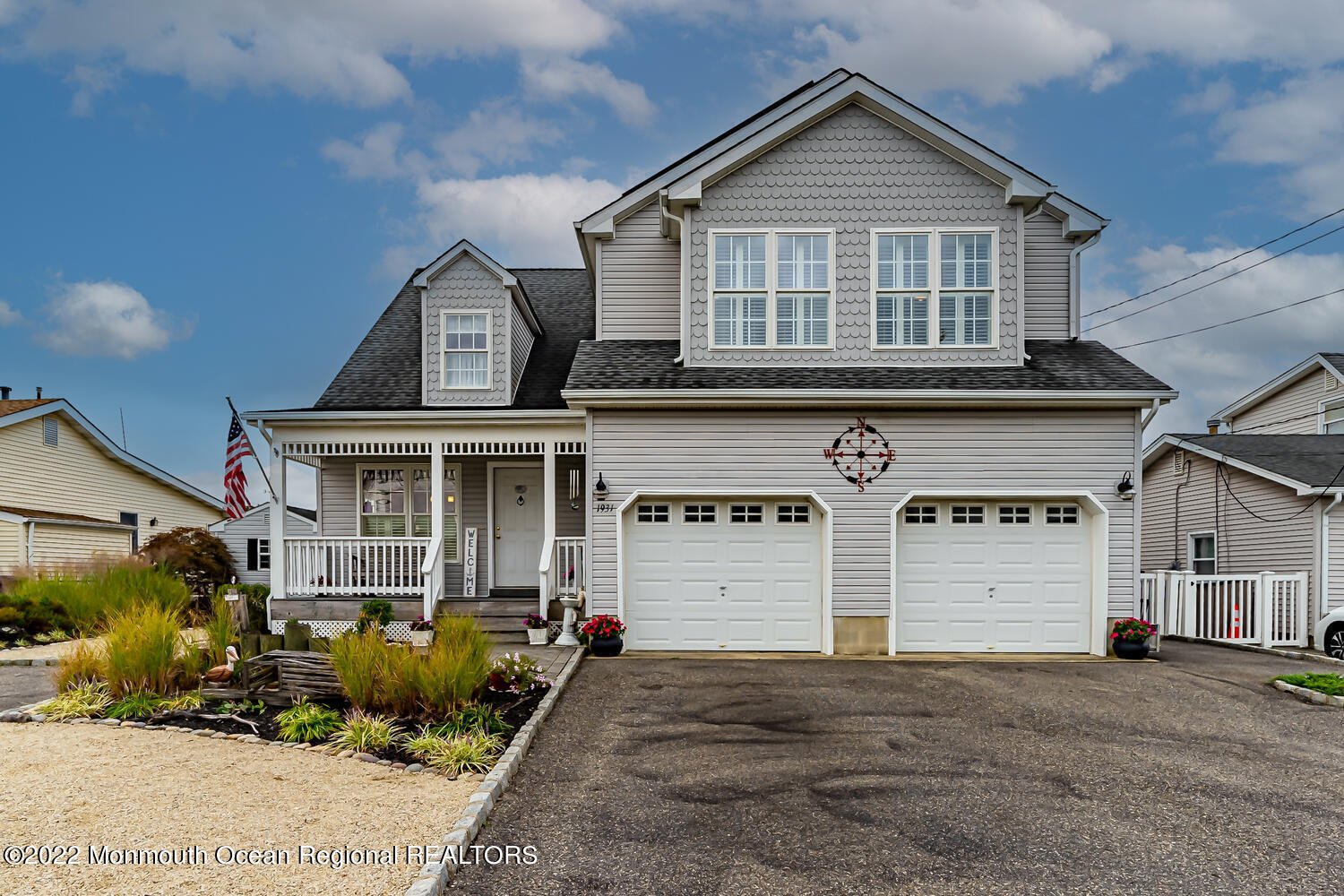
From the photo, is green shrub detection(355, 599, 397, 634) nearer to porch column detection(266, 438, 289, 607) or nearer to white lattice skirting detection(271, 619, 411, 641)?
white lattice skirting detection(271, 619, 411, 641)

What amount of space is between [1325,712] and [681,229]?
32.3 ft

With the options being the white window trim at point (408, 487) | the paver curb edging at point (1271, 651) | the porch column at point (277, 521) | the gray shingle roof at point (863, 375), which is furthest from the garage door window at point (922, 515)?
the porch column at point (277, 521)

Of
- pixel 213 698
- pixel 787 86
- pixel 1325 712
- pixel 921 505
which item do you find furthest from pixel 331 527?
pixel 1325 712

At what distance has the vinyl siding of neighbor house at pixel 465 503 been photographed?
1552 cm

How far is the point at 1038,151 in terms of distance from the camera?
16.5 meters

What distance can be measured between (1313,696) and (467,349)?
12.8 m

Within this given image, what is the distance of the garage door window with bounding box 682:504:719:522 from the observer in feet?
41.6

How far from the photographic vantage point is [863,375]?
41.1 feet

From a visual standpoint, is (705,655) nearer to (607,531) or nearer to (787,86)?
(607,531)

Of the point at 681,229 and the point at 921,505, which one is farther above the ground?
the point at 681,229

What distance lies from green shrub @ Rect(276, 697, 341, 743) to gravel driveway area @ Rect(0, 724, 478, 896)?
0.26 metres

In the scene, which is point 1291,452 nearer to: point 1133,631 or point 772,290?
point 1133,631

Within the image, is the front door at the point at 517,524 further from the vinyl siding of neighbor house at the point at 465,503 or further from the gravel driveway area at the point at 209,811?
the gravel driveway area at the point at 209,811

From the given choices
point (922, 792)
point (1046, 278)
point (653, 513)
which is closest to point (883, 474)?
point (653, 513)
